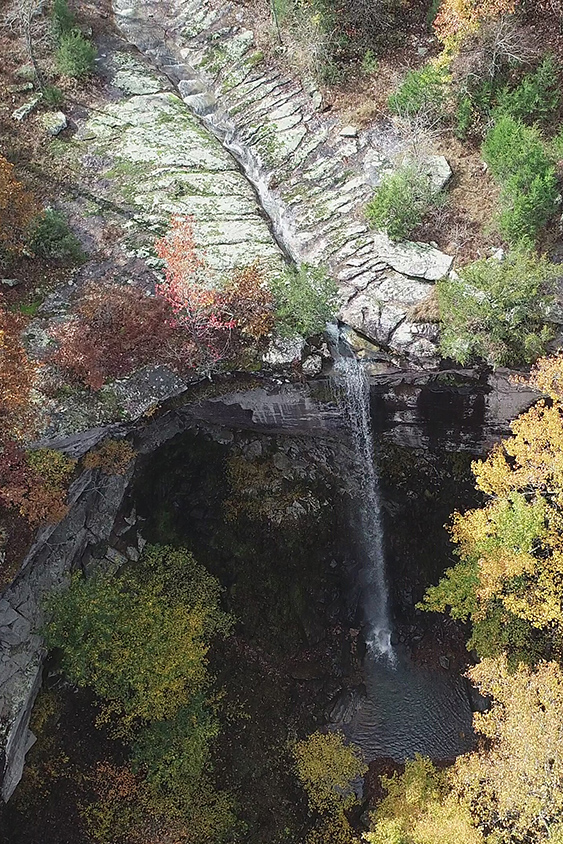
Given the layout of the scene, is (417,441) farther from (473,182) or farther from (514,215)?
(473,182)

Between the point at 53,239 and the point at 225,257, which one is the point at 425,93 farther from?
the point at 53,239

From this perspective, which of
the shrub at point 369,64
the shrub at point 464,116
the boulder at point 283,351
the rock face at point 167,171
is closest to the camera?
the boulder at point 283,351

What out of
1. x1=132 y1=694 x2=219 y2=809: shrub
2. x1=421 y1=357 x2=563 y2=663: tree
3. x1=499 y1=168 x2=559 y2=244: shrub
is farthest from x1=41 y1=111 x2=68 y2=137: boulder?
x1=132 y1=694 x2=219 y2=809: shrub

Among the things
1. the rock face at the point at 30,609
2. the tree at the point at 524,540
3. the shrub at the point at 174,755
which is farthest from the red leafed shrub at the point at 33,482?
the tree at the point at 524,540

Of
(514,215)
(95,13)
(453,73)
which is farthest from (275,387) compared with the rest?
(95,13)

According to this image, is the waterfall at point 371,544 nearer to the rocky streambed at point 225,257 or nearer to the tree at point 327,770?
the rocky streambed at point 225,257

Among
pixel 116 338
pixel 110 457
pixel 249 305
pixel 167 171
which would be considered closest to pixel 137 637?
pixel 110 457
